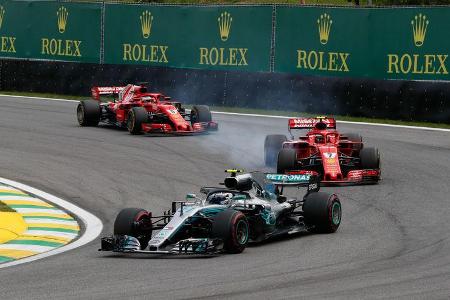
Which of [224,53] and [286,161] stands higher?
[224,53]

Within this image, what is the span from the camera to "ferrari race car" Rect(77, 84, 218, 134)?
1061 inches

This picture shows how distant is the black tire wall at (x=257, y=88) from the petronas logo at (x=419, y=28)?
2.14 metres

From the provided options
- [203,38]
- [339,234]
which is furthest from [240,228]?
[203,38]

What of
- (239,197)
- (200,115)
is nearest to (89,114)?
(200,115)

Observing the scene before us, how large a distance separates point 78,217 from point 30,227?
119 centimetres

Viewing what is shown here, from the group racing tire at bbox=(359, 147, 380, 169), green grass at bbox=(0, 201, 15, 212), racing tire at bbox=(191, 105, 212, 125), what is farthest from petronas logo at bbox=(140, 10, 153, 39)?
green grass at bbox=(0, 201, 15, 212)

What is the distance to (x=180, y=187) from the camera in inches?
776

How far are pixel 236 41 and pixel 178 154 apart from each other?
12151 millimetres

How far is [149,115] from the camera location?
2720cm

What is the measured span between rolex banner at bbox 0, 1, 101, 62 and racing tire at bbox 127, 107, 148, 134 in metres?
12.3

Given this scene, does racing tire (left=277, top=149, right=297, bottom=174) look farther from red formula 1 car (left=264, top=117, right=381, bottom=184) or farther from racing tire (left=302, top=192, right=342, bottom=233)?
racing tire (left=302, top=192, right=342, bottom=233)

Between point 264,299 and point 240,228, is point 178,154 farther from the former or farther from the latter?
point 264,299

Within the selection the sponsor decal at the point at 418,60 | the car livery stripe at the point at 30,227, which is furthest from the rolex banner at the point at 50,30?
the car livery stripe at the point at 30,227

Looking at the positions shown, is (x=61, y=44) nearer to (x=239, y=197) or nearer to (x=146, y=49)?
(x=146, y=49)
